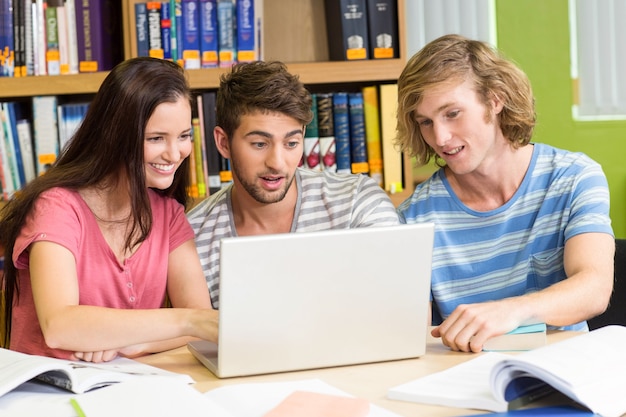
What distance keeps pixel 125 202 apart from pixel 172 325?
44 cm

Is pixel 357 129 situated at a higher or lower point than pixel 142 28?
lower

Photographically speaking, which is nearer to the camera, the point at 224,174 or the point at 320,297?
the point at 320,297

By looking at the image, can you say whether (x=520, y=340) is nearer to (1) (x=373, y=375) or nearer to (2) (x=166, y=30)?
(1) (x=373, y=375)

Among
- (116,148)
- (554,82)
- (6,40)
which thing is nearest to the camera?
(116,148)

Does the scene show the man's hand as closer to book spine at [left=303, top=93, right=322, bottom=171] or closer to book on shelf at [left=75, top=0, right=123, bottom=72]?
book spine at [left=303, top=93, right=322, bottom=171]

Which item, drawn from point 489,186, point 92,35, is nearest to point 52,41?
point 92,35

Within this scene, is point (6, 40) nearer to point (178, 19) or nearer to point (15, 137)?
point (15, 137)

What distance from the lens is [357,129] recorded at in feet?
8.65

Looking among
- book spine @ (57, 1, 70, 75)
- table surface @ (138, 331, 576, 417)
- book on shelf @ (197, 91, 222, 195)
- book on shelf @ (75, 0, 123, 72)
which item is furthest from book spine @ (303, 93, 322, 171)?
table surface @ (138, 331, 576, 417)

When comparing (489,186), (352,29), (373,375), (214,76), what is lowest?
(373,375)

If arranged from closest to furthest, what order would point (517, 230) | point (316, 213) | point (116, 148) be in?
point (116, 148), point (517, 230), point (316, 213)

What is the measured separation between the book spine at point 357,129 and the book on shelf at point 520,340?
127 cm

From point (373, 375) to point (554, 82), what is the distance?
2.24 metres

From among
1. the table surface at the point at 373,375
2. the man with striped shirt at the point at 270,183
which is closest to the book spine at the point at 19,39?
the man with striped shirt at the point at 270,183
